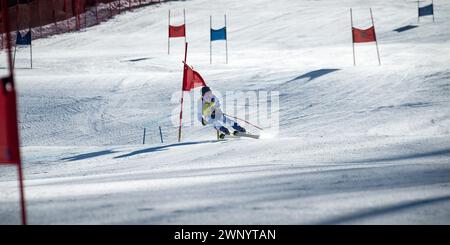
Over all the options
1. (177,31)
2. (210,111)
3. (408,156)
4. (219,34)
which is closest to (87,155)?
(210,111)

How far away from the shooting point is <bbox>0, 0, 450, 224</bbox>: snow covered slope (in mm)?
4066

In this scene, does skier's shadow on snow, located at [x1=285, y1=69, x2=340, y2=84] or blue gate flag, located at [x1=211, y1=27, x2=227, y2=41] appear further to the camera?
blue gate flag, located at [x1=211, y1=27, x2=227, y2=41]

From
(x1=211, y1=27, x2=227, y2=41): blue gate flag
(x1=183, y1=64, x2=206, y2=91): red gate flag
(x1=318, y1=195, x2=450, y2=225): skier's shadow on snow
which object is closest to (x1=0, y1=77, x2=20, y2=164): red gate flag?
(x1=318, y1=195, x2=450, y2=225): skier's shadow on snow

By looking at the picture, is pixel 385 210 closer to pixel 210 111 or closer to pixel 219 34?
pixel 210 111

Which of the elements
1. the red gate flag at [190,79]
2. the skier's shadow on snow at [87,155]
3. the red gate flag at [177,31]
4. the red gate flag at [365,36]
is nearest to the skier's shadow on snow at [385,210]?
the skier's shadow on snow at [87,155]

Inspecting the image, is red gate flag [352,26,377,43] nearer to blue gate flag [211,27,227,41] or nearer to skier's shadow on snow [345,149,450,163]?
blue gate flag [211,27,227,41]

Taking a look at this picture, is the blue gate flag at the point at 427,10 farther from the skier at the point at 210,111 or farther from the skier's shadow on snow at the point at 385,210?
the skier's shadow on snow at the point at 385,210

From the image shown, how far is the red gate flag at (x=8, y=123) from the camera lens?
319 centimetres

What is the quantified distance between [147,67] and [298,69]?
6058mm

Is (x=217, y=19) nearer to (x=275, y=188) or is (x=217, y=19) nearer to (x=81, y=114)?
(x=81, y=114)

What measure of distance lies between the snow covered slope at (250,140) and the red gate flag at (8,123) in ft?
2.04

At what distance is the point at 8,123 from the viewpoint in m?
3.20

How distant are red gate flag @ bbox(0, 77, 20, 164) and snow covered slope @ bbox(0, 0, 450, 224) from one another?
0.62 m

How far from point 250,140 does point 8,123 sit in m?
7.13
